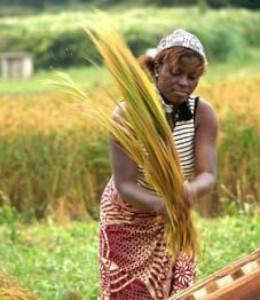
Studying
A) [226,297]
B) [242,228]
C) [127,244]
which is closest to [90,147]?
[242,228]

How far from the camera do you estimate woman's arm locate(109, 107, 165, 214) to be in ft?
11.0

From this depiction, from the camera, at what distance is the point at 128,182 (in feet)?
11.1

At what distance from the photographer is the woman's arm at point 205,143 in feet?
11.3

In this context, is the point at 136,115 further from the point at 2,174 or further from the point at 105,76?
the point at 2,174

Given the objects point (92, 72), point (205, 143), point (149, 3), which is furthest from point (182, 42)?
point (149, 3)

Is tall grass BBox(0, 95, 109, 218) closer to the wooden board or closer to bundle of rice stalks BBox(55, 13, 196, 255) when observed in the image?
bundle of rice stalks BBox(55, 13, 196, 255)

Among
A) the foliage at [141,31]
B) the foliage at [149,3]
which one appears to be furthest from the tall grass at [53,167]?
the foliage at [149,3]

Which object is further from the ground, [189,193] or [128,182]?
[128,182]

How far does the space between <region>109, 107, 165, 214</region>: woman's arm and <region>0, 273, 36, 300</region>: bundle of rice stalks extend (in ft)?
2.47

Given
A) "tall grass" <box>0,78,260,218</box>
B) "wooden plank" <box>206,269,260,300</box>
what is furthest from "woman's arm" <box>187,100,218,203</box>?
"tall grass" <box>0,78,260,218</box>

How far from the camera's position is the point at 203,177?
11.2ft

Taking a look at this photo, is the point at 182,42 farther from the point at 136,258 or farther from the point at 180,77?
the point at 136,258

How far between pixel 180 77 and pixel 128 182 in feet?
1.17

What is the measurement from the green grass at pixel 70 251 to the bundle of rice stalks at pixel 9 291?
0.57 m
